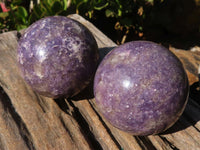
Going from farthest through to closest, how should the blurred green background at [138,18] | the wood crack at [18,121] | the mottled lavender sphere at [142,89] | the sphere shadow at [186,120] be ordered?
the blurred green background at [138,18]
the sphere shadow at [186,120]
the wood crack at [18,121]
the mottled lavender sphere at [142,89]

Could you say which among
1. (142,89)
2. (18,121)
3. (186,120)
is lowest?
(186,120)

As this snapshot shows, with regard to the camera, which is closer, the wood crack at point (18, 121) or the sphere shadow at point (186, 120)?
the wood crack at point (18, 121)

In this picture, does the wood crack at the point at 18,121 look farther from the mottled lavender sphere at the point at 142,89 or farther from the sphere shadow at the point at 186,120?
the sphere shadow at the point at 186,120

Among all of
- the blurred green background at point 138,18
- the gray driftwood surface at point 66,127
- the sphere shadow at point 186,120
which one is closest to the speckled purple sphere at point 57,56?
the gray driftwood surface at point 66,127

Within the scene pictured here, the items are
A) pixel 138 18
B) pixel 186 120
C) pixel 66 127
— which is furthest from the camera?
pixel 138 18

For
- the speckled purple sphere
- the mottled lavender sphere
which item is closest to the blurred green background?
the speckled purple sphere

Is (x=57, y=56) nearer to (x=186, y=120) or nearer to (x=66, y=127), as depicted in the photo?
(x=66, y=127)

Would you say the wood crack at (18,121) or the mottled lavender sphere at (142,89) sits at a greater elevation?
the mottled lavender sphere at (142,89)

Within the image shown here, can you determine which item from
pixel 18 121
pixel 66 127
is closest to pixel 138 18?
pixel 66 127
